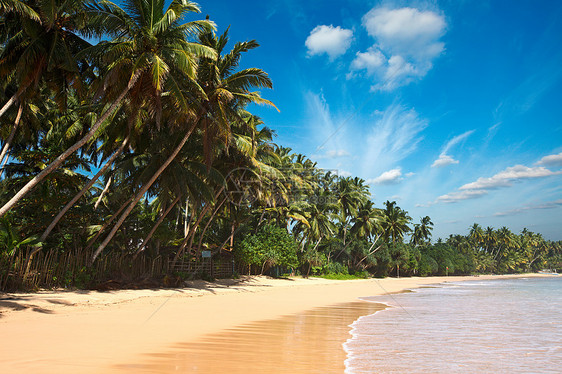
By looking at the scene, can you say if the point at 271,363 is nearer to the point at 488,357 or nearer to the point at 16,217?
the point at 488,357

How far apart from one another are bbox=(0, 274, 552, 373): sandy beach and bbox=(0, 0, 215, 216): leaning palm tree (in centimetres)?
589

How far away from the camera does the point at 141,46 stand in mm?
12680

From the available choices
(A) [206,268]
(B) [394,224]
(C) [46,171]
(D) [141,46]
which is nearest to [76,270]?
(C) [46,171]

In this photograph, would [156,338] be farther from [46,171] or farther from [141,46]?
[141,46]

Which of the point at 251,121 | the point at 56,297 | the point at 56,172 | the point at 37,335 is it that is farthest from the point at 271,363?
the point at 251,121

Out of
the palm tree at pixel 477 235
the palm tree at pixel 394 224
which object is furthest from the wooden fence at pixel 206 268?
the palm tree at pixel 477 235

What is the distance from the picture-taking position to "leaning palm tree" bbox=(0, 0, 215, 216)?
1218cm

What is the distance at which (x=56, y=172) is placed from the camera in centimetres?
1475

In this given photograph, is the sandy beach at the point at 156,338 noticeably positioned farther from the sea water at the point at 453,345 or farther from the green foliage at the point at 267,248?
the green foliage at the point at 267,248

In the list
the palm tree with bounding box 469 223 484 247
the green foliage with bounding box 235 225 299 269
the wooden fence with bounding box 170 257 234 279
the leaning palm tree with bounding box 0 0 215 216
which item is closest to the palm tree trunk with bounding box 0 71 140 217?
the leaning palm tree with bounding box 0 0 215 216

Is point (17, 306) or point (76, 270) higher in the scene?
point (76, 270)

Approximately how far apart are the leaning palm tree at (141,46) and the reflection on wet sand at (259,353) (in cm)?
865

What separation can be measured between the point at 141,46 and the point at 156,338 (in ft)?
33.7

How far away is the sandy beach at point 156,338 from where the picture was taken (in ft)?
14.5
